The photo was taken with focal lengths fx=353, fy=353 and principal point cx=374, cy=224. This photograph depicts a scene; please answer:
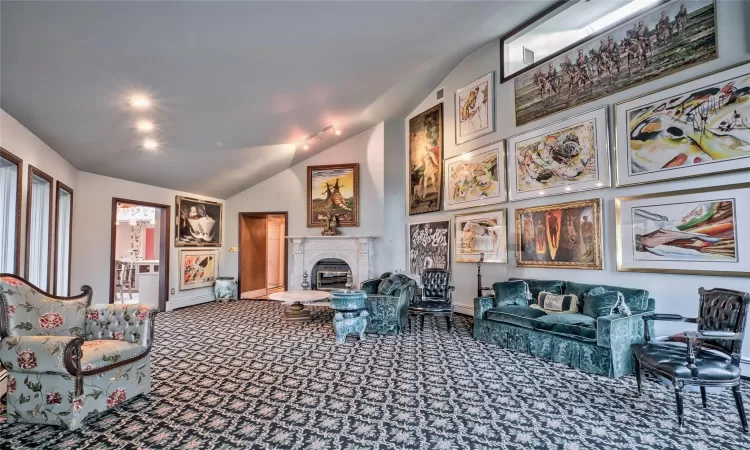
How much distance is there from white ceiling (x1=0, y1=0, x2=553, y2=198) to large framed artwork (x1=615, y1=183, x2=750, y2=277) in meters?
3.28

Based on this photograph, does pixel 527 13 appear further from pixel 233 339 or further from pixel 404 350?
pixel 233 339

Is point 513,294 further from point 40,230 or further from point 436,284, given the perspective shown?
point 40,230

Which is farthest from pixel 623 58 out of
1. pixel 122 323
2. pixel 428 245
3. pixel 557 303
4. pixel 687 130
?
pixel 122 323

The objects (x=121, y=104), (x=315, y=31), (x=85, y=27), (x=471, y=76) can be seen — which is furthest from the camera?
(x=471, y=76)

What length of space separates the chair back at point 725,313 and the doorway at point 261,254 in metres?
7.94

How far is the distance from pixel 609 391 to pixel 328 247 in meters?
6.45

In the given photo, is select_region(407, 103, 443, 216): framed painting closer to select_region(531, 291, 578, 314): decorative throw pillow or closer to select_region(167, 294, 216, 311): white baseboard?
select_region(531, 291, 578, 314): decorative throw pillow

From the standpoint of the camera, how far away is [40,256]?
4.82m

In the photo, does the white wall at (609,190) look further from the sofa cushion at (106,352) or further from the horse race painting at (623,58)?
the sofa cushion at (106,352)

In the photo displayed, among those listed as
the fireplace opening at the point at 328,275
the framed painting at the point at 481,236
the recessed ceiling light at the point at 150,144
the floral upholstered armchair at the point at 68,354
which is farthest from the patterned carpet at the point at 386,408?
the fireplace opening at the point at 328,275

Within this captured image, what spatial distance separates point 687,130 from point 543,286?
2.41 m

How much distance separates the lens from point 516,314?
4.48m

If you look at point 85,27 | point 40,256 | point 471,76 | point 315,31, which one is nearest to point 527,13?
point 471,76

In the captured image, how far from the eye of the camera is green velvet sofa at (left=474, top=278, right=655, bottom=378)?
11.6 feet
